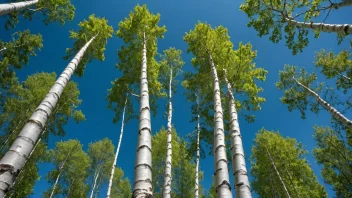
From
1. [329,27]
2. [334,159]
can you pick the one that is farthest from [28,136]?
[334,159]

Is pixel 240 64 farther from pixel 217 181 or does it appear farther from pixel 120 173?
pixel 120 173

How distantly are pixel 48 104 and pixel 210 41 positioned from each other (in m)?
7.50

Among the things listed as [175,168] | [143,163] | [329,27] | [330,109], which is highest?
[175,168]

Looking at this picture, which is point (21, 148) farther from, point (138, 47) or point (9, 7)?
point (138, 47)

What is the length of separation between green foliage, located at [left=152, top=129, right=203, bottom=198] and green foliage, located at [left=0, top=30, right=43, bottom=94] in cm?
992

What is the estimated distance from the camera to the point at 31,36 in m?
12.4

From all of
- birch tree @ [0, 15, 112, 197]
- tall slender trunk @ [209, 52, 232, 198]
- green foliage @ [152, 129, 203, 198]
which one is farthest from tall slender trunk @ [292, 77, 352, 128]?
birch tree @ [0, 15, 112, 197]

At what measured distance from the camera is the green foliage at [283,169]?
1399 centimetres

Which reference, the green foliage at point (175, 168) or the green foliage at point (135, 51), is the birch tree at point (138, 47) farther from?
the green foliage at point (175, 168)

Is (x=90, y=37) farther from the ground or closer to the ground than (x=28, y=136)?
farther from the ground

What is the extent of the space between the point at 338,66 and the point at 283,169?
24.2ft

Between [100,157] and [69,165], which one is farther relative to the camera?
[100,157]

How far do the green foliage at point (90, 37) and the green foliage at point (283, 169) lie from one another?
42.1ft

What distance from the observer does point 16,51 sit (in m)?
12.0
